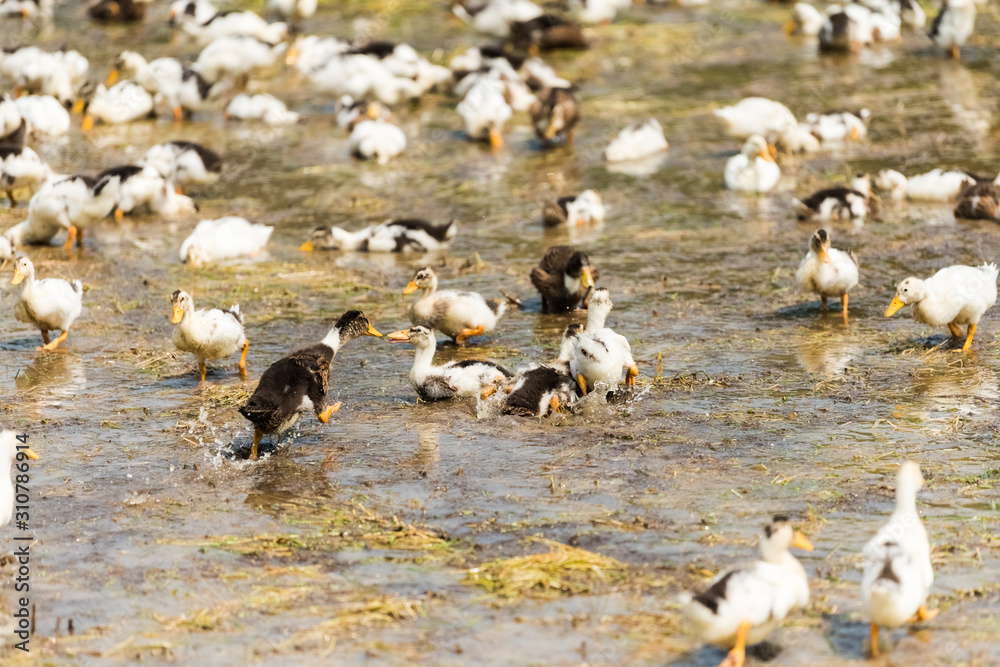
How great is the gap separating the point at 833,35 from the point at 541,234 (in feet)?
33.2

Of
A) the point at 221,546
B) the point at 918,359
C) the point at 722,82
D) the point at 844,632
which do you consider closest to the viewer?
the point at 844,632

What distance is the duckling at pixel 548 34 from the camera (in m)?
22.0

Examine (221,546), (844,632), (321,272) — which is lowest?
(321,272)

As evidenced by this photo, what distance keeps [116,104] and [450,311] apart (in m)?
10.3

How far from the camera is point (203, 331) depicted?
9148 mm

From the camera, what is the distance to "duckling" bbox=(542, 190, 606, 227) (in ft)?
44.2

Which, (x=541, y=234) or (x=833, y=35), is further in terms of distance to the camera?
(x=833, y=35)

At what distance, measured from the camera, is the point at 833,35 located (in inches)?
837

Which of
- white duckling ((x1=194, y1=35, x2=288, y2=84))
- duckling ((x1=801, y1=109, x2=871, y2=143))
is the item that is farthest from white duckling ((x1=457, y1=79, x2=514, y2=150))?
white duckling ((x1=194, y1=35, x2=288, y2=84))

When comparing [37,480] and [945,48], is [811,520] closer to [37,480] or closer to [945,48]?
[37,480]

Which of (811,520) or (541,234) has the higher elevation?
(811,520)

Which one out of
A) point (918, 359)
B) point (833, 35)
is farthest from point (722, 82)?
point (918, 359)

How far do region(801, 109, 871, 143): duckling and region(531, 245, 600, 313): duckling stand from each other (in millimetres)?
6567

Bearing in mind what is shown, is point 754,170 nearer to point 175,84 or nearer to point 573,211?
point 573,211
